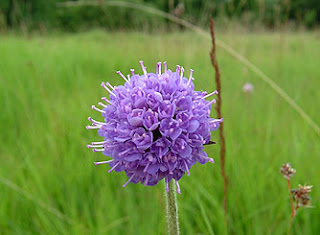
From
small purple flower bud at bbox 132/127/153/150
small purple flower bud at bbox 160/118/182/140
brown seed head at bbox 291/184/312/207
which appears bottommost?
brown seed head at bbox 291/184/312/207

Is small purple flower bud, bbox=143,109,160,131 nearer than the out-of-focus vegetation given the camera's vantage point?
Yes

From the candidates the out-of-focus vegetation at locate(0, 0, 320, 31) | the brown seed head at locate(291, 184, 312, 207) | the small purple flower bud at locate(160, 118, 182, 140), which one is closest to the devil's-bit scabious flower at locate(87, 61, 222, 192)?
the small purple flower bud at locate(160, 118, 182, 140)

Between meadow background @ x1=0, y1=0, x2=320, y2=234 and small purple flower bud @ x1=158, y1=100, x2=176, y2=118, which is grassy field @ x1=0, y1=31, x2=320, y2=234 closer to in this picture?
meadow background @ x1=0, y1=0, x2=320, y2=234

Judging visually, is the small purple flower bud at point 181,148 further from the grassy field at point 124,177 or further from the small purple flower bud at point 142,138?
the grassy field at point 124,177

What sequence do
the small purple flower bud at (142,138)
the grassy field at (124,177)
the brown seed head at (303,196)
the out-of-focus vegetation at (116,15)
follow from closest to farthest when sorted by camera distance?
the small purple flower bud at (142,138) → the brown seed head at (303,196) → the grassy field at (124,177) → the out-of-focus vegetation at (116,15)

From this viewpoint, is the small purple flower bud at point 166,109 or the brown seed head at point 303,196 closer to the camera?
the small purple flower bud at point 166,109

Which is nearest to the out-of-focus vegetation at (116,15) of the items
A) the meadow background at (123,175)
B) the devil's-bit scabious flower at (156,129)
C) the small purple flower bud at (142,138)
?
the meadow background at (123,175)

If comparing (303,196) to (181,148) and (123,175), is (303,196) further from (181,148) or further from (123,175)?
(123,175)

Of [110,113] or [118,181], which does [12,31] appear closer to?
[118,181]

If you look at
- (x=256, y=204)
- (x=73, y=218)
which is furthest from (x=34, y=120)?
(x=256, y=204)
